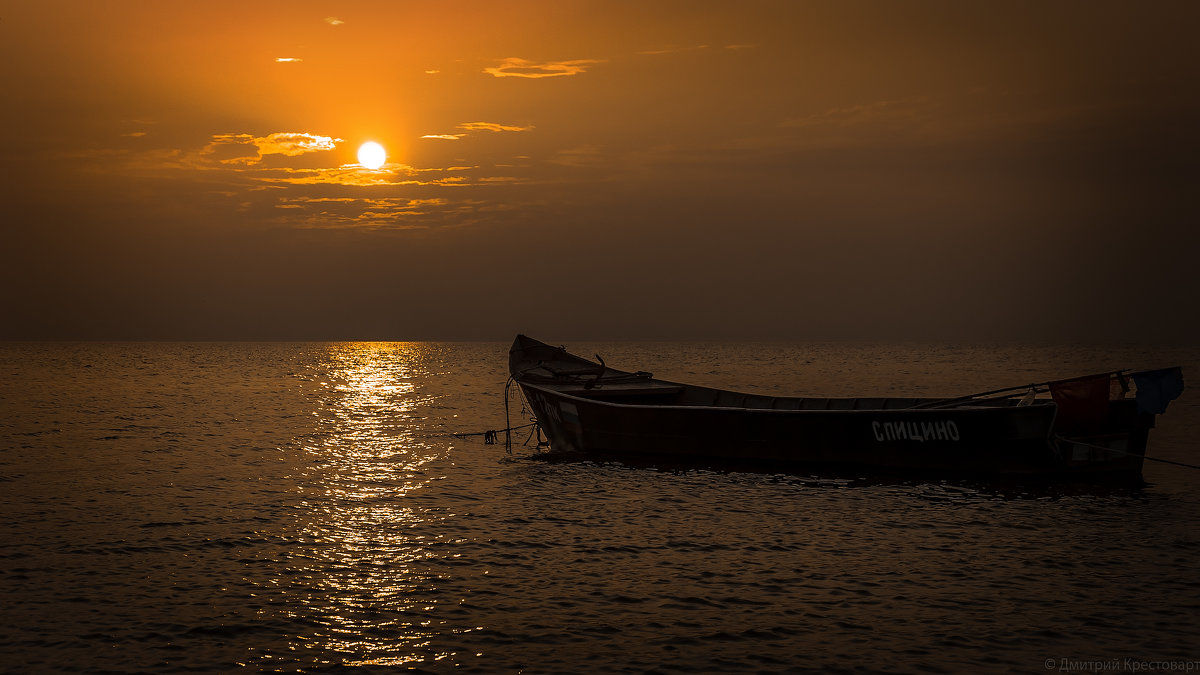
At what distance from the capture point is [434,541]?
16.8m

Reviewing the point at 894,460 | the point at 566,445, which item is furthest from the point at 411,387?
the point at 894,460

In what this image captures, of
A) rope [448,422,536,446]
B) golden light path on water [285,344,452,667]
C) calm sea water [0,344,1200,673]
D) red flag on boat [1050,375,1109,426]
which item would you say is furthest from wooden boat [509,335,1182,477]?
golden light path on water [285,344,452,667]

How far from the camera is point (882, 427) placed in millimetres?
22766

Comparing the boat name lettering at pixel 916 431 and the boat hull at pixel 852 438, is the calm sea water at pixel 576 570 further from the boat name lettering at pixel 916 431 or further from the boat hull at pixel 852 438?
the boat name lettering at pixel 916 431

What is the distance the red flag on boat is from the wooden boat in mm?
23

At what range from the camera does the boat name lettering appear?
72.0ft

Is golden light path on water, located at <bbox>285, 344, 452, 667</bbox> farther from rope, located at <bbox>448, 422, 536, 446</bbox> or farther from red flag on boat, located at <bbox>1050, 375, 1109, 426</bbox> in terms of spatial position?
red flag on boat, located at <bbox>1050, 375, 1109, 426</bbox>

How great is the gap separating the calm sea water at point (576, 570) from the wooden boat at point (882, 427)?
792mm

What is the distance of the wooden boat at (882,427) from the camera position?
20.6 metres

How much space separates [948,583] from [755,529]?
4731 mm

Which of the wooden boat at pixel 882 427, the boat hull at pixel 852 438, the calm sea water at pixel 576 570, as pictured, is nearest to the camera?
the calm sea water at pixel 576 570

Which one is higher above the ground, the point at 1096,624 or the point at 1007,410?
the point at 1007,410

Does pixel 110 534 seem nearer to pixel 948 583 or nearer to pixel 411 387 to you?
pixel 948 583

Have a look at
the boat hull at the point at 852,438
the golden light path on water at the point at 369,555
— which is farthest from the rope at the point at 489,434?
the boat hull at the point at 852,438
